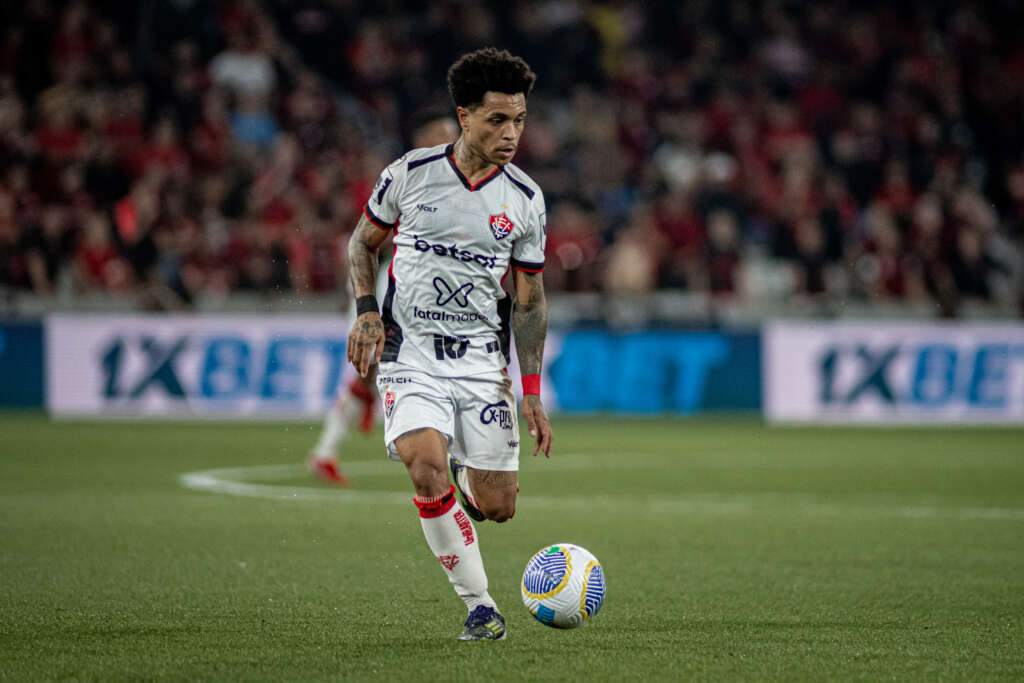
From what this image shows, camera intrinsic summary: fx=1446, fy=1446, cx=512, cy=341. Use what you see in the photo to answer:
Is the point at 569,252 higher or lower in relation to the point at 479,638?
higher

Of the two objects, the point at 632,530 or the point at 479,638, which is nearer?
the point at 479,638

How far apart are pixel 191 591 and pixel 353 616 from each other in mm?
950

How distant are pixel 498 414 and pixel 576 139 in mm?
15982

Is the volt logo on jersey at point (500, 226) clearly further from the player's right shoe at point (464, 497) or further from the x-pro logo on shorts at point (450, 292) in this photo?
the player's right shoe at point (464, 497)

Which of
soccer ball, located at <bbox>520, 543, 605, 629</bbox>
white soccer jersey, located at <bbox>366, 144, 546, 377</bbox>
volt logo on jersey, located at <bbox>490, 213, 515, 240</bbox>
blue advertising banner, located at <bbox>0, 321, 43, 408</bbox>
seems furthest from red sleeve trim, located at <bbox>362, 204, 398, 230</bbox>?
blue advertising banner, located at <bbox>0, 321, 43, 408</bbox>

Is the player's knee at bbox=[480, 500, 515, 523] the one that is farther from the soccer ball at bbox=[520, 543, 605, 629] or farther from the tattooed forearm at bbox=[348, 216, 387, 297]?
the tattooed forearm at bbox=[348, 216, 387, 297]

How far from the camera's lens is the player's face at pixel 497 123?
557cm

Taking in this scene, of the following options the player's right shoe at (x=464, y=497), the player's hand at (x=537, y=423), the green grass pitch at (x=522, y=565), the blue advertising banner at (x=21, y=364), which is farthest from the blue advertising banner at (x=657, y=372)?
the player's hand at (x=537, y=423)

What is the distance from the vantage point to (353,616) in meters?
5.88

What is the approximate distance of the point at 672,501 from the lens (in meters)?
10.3

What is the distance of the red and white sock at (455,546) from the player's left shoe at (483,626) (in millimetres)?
36

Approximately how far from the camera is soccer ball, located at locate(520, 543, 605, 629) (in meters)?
5.46

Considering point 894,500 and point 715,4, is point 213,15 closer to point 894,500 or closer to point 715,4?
point 715,4

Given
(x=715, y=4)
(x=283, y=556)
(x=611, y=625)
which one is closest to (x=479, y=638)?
(x=611, y=625)
